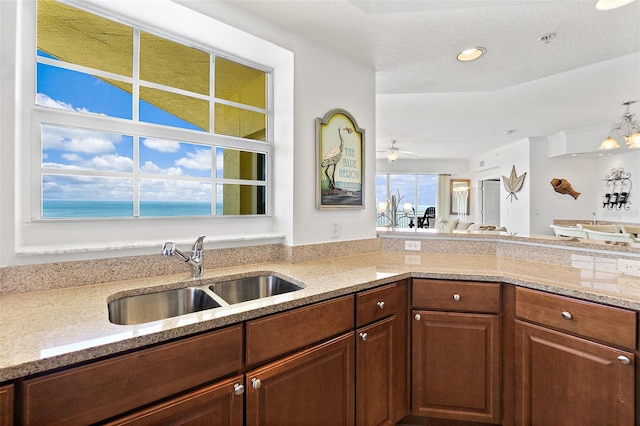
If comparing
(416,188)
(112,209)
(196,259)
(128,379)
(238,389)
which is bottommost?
(238,389)

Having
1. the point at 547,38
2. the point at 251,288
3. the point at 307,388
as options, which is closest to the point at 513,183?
the point at 547,38

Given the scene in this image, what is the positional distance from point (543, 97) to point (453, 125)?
142 cm

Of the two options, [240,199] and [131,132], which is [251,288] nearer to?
[240,199]

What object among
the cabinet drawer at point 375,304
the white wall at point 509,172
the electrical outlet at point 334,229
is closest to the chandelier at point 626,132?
the white wall at point 509,172

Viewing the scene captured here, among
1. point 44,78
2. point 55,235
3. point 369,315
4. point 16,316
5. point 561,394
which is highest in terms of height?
point 44,78

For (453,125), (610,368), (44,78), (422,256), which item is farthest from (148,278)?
(453,125)

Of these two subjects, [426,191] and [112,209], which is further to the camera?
[426,191]

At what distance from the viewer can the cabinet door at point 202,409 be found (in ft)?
2.91

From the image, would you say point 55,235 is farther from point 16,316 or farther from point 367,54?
point 367,54

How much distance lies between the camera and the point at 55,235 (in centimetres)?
137

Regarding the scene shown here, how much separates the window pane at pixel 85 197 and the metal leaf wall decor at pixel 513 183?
265 inches

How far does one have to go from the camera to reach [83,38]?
1468 mm

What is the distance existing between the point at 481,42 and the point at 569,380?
191 centimetres

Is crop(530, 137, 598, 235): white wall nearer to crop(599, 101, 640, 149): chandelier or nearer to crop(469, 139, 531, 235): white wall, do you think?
crop(469, 139, 531, 235): white wall
